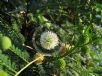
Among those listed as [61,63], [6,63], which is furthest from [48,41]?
[6,63]

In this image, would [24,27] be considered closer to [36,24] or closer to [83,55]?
[36,24]

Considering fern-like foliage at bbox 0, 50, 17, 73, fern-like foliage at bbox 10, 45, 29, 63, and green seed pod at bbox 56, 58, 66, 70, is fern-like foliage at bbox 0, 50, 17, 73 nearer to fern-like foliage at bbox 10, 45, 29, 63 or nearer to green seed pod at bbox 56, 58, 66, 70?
fern-like foliage at bbox 10, 45, 29, 63

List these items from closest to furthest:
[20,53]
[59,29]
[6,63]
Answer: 1. [6,63]
2. [20,53]
3. [59,29]

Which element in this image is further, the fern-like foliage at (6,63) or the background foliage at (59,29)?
the background foliage at (59,29)

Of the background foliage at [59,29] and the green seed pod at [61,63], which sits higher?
the background foliage at [59,29]

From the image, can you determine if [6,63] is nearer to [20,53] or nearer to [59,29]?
[20,53]

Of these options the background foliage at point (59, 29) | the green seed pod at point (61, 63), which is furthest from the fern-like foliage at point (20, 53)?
the green seed pod at point (61, 63)

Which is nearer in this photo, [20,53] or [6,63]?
[6,63]

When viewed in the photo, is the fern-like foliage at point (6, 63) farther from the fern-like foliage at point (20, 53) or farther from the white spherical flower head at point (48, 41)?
the white spherical flower head at point (48, 41)
